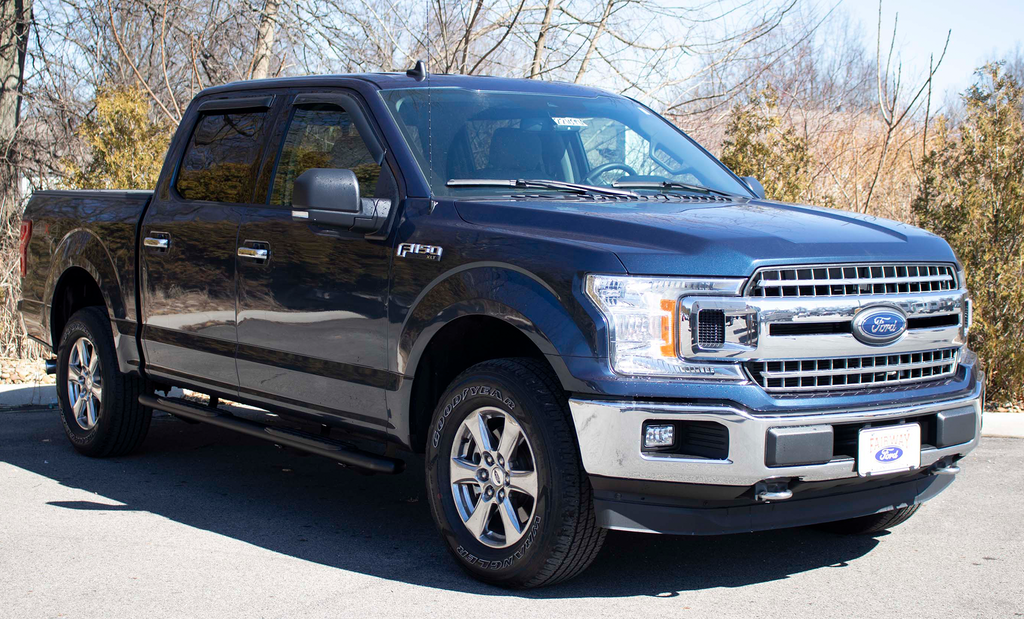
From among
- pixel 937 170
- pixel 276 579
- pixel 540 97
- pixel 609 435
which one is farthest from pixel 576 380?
pixel 937 170

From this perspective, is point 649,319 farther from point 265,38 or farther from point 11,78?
point 11,78

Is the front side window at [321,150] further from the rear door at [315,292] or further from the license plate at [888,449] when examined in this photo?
the license plate at [888,449]

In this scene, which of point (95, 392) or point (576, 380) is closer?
point (576, 380)

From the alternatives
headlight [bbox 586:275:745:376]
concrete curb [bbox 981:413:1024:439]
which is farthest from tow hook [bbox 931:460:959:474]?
concrete curb [bbox 981:413:1024:439]

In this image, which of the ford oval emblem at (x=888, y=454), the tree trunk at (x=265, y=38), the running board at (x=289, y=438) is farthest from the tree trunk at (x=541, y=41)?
the ford oval emblem at (x=888, y=454)

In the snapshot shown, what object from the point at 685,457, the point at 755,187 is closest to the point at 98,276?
the point at 755,187

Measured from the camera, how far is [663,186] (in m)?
5.33

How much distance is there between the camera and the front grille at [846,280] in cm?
395

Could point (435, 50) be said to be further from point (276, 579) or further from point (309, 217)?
point (276, 579)

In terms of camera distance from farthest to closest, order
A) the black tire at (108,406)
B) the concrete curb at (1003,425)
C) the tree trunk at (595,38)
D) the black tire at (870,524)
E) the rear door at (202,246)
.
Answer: the tree trunk at (595,38) → the concrete curb at (1003,425) → the black tire at (108,406) → the rear door at (202,246) → the black tire at (870,524)

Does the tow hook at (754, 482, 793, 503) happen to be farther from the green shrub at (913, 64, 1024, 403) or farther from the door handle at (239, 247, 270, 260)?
the green shrub at (913, 64, 1024, 403)

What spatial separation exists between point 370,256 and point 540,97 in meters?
1.33

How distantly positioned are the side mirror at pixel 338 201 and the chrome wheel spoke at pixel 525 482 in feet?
4.26

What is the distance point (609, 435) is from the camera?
3926 millimetres
